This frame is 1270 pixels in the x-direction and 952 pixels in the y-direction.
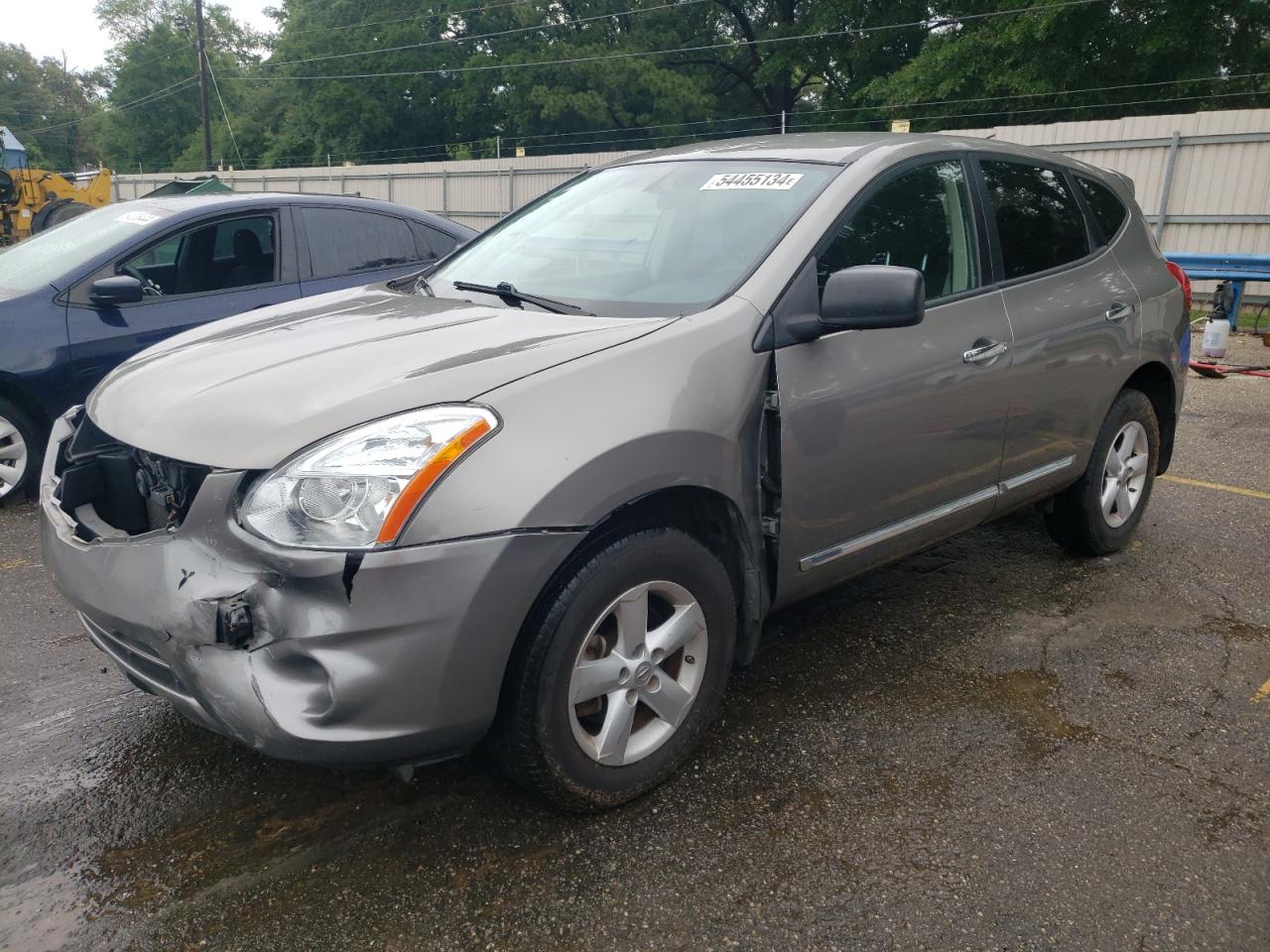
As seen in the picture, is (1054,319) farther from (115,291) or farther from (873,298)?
(115,291)

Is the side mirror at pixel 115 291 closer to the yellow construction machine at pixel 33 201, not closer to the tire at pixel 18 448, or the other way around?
the tire at pixel 18 448

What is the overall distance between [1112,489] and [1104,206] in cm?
118

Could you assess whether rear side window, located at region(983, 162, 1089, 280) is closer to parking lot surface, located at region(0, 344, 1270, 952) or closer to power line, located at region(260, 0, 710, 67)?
parking lot surface, located at region(0, 344, 1270, 952)

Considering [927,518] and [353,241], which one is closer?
[927,518]

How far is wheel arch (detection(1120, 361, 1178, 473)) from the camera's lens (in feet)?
14.4

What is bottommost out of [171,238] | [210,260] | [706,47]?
[210,260]

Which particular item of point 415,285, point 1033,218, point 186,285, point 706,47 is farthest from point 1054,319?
point 706,47

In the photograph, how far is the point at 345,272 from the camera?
19.6 ft

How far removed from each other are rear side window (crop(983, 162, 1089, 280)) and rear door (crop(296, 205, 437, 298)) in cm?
334

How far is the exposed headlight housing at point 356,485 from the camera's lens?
212 centimetres

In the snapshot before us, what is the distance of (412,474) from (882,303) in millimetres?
1314

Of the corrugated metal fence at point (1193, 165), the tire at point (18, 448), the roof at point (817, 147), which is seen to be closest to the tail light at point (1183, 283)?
the roof at point (817, 147)

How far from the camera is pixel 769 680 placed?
11.0ft

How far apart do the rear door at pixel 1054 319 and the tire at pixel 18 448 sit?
14.9ft
